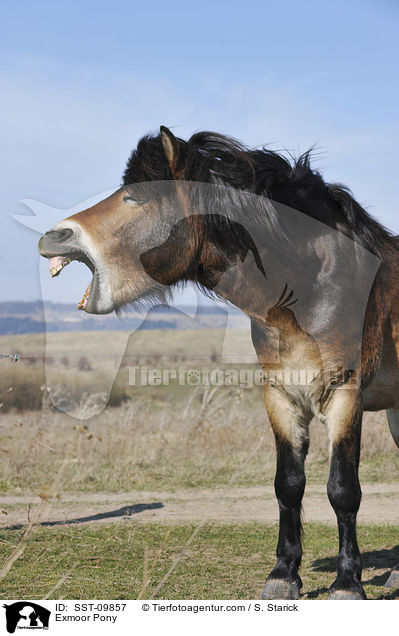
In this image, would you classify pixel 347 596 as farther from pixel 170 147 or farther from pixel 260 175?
pixel 170 147

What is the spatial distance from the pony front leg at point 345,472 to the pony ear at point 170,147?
1.71 meters

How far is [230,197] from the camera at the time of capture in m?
3.70

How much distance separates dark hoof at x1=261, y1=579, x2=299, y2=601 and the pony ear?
2685mm

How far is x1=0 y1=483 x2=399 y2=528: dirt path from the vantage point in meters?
6.74

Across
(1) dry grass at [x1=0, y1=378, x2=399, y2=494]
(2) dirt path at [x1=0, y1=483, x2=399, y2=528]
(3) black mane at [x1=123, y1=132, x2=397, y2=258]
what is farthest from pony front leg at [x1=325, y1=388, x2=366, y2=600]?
(1) dry grass at [x1=0, y1=378, x2=399, y2=494]

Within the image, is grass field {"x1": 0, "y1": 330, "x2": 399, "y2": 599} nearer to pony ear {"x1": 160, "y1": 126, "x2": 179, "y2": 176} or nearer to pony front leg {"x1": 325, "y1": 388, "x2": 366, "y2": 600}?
pony front leg {"x1": 325, "y1": 388, "x2": 366, "y2": 600}

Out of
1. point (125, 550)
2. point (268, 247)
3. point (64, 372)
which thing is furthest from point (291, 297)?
point (64, 372)

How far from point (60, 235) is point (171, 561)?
117 inches

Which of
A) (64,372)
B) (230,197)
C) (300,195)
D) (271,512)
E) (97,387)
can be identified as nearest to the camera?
(230,197)

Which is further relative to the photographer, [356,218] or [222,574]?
[222,574]

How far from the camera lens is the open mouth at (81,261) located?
351cm
